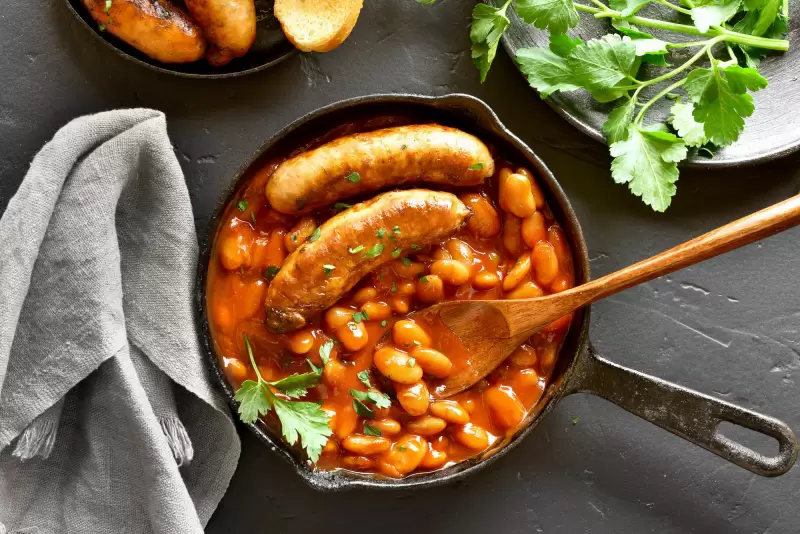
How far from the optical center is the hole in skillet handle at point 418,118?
231cm

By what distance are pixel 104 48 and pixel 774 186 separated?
2519 mm

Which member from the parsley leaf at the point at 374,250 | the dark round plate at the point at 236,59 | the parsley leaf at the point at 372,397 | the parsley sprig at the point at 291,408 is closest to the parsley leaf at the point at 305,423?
the parsley sprig at the point at 291,408

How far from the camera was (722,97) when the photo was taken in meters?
2.41

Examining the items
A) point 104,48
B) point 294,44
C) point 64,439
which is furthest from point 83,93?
point 64,439

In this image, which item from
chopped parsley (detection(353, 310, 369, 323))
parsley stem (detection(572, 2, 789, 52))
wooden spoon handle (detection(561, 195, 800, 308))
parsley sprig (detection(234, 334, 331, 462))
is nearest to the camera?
wooden spoon handle (detection(561, 195, 800, 308))

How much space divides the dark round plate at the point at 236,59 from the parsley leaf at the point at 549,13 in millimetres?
798

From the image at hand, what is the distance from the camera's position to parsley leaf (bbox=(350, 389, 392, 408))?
7.55 feet

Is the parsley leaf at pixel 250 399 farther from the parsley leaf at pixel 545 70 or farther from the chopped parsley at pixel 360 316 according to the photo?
the parsley leaf at pixel 545 70

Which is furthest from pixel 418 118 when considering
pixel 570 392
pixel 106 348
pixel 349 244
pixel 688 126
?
pixel 106 348

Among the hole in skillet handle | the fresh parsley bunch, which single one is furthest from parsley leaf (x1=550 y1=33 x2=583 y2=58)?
the hole in skillet handle

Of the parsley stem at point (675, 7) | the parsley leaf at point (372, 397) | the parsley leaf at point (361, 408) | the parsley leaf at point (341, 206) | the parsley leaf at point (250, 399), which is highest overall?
the parsley stem at point (675, 7)

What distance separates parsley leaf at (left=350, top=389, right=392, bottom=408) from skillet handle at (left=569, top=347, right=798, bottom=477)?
608 millimetres

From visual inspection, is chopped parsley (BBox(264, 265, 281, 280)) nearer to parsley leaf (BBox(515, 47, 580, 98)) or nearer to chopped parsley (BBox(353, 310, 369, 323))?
chopped parsley (BBox(353, 310, 369, 323))

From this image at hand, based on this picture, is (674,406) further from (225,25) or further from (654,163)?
(225,25)
